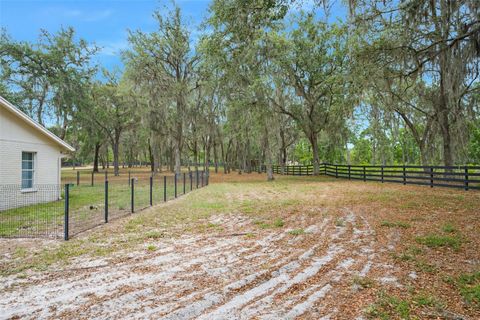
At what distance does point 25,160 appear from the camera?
34.4 feet

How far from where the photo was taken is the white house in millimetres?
9438

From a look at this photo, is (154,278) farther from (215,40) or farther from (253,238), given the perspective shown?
(215,40)

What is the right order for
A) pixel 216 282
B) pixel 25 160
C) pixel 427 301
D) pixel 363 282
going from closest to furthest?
1. pixel 427 301
2. pixel 363 282
3. pixel 216 282
4. pixel 25 160

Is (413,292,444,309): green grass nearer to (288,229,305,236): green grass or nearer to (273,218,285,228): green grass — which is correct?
(288,229,305,236): green grass

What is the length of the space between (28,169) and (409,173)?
16735mm

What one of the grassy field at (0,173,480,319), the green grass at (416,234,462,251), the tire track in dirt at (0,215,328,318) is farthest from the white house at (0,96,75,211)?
the green grass at (416,234,462,251)

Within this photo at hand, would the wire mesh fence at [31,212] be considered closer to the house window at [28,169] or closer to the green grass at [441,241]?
the house window at [28,169]

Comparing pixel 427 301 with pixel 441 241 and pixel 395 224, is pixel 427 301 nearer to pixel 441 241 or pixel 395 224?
pixel 441 241

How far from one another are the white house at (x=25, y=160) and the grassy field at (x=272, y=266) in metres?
5.18

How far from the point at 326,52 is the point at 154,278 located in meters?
20.0

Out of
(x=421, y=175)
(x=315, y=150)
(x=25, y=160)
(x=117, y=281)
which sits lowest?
(x=117, y=281)

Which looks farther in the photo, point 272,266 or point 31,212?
point 31,212

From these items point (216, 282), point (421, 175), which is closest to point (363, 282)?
point (216, 282)

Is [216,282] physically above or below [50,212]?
above
